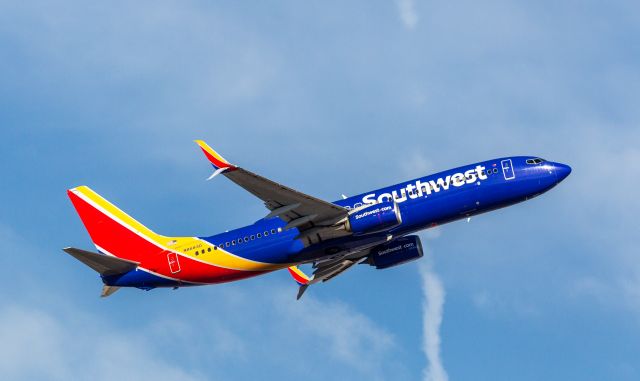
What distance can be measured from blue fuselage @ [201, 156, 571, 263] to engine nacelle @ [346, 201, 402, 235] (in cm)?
143

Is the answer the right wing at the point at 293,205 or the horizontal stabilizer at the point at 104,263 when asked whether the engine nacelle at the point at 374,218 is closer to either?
the right wing at the point at 293,205

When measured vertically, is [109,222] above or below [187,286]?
above

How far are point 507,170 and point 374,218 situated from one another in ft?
33.7

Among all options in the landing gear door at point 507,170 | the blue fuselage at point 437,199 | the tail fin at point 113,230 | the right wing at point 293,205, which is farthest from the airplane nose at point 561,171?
the tail fin at point 113,230

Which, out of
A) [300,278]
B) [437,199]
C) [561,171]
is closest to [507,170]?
[561,171]

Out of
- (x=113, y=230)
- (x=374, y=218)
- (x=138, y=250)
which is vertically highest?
(x=113, y=230)

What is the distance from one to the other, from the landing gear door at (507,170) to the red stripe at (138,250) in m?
19.2

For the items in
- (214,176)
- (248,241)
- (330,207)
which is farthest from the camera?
(248,241)

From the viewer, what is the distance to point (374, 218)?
6638 cm

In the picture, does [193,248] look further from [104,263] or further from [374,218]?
[374,218]

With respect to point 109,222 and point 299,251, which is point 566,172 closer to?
point 299,251

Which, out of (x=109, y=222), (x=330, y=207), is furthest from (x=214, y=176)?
(x=109, y=222)

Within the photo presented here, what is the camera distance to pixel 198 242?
238ft

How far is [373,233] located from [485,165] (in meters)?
9.34
